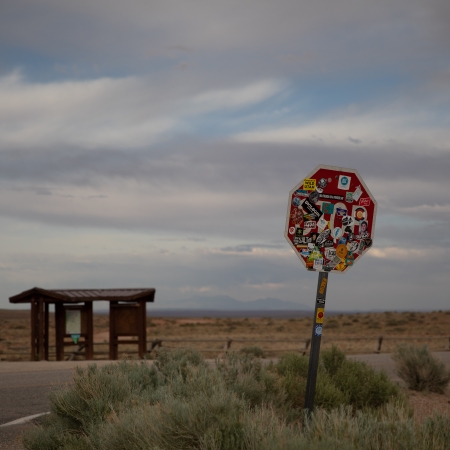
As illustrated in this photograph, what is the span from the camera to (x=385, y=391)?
9.88 m

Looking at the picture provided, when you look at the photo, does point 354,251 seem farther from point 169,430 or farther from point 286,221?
point 169,430

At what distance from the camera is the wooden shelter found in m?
21.1

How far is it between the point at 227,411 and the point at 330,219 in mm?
2900

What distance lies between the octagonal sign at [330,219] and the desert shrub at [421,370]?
8119 mm

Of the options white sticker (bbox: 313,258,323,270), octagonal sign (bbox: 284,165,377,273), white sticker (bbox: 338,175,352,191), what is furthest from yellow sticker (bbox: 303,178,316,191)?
Result: white sticker (bbox: 313,258,323,270)

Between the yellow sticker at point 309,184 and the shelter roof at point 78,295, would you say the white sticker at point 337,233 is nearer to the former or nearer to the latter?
the yellow sticker at point 309,184

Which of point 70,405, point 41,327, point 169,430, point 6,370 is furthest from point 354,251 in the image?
point 41,327

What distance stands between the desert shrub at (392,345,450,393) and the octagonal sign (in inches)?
320

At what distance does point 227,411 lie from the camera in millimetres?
4820

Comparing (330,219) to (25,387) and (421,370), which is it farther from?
(25,387)

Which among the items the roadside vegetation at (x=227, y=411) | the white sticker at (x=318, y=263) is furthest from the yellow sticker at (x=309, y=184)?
the roadside vegetation at (x=227, y=411)

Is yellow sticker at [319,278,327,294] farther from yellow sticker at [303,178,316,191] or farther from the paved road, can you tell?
the paved road

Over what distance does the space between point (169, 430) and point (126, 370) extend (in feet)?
12.1

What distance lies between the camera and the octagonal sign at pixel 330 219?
6828 millimetres
